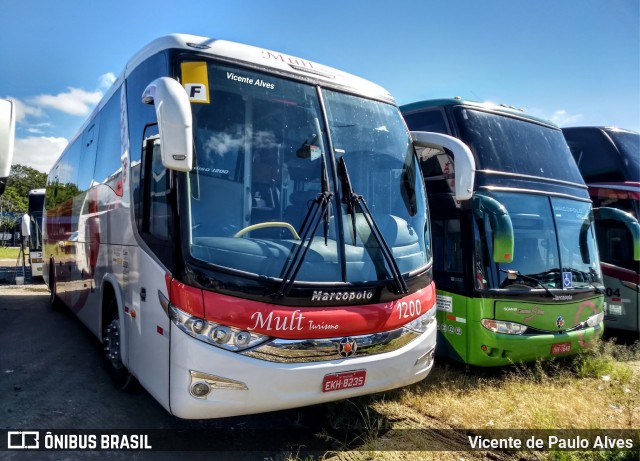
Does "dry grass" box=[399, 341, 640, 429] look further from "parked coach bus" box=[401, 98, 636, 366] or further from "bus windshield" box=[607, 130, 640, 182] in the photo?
"bus windshield" box=[607, 130, 640, 182]

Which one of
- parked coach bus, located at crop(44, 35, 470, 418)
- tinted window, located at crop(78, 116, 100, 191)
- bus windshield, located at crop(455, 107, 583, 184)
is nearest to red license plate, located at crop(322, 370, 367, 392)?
parked coach bus, located at crop(44, 35, 470, 418)

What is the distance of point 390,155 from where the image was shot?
4734mm

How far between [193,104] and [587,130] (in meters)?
8.85

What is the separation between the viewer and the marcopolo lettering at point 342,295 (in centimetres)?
363

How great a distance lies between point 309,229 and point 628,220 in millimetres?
5888

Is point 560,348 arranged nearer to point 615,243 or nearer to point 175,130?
point 615,243

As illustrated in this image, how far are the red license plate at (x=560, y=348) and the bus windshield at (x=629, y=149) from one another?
14.1 feet

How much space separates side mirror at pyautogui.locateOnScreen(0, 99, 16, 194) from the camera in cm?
334

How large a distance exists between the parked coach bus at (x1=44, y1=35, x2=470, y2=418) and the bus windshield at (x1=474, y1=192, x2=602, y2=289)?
4.63 ft

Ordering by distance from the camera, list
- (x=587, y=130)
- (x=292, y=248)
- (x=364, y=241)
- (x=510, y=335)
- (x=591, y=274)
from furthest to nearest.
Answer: (x=587, y=130) → (x=591, y=274) → (x=510, y=335) → (x=364, y=241) → (x=292, y=248)

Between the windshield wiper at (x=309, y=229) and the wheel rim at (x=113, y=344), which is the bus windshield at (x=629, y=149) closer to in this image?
the windshield wiper at (x=309, y=229)

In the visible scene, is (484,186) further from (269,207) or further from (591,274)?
(269,207)

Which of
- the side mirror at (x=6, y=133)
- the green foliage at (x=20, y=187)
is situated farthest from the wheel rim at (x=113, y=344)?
the green foliage at (x=20, y=187)

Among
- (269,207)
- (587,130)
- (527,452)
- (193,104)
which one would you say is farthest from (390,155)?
(587,130)
